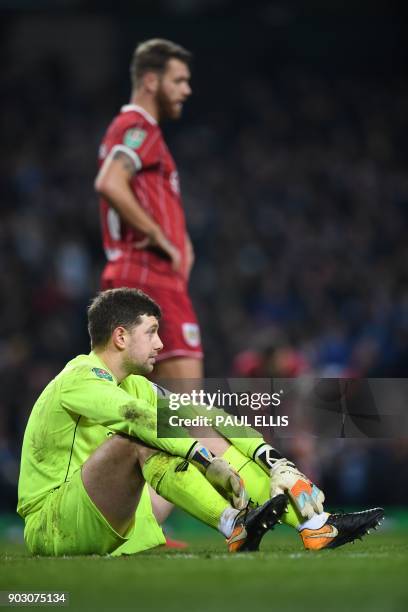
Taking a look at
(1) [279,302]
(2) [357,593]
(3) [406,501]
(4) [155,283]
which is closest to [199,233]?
(1) [279,302]

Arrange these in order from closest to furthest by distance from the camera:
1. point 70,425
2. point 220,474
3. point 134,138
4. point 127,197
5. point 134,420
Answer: point 134,420, point 220,474, point 70,425, point 127,197, point 134,138

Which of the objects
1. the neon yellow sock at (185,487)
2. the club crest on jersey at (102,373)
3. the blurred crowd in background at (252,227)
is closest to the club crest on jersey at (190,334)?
the club crest on jersey at (102,373)

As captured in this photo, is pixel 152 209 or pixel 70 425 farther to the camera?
pixel 152 209

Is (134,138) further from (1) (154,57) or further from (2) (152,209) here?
(1) (154,57)

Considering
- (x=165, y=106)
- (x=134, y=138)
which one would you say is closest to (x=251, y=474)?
(x=134, y=138)

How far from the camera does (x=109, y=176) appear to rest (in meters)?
6.55

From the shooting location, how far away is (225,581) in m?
3.80

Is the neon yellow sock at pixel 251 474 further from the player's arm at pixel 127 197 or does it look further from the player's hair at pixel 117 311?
the player's arm at pixel 127 197

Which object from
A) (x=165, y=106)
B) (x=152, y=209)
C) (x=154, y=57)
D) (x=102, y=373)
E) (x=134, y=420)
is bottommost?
(x=134, y=420)

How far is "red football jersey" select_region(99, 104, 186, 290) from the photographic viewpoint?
6.62 metres

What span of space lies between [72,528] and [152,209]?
2.44 meters

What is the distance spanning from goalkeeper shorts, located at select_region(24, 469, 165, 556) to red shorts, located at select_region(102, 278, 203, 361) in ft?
5.15

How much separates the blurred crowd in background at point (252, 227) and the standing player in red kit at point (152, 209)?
347 centimetres

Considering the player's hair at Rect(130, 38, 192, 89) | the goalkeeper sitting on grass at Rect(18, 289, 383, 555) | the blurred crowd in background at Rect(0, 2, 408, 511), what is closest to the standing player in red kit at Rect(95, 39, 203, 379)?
the player's hair at Rect(130, 38, 192, 89)
